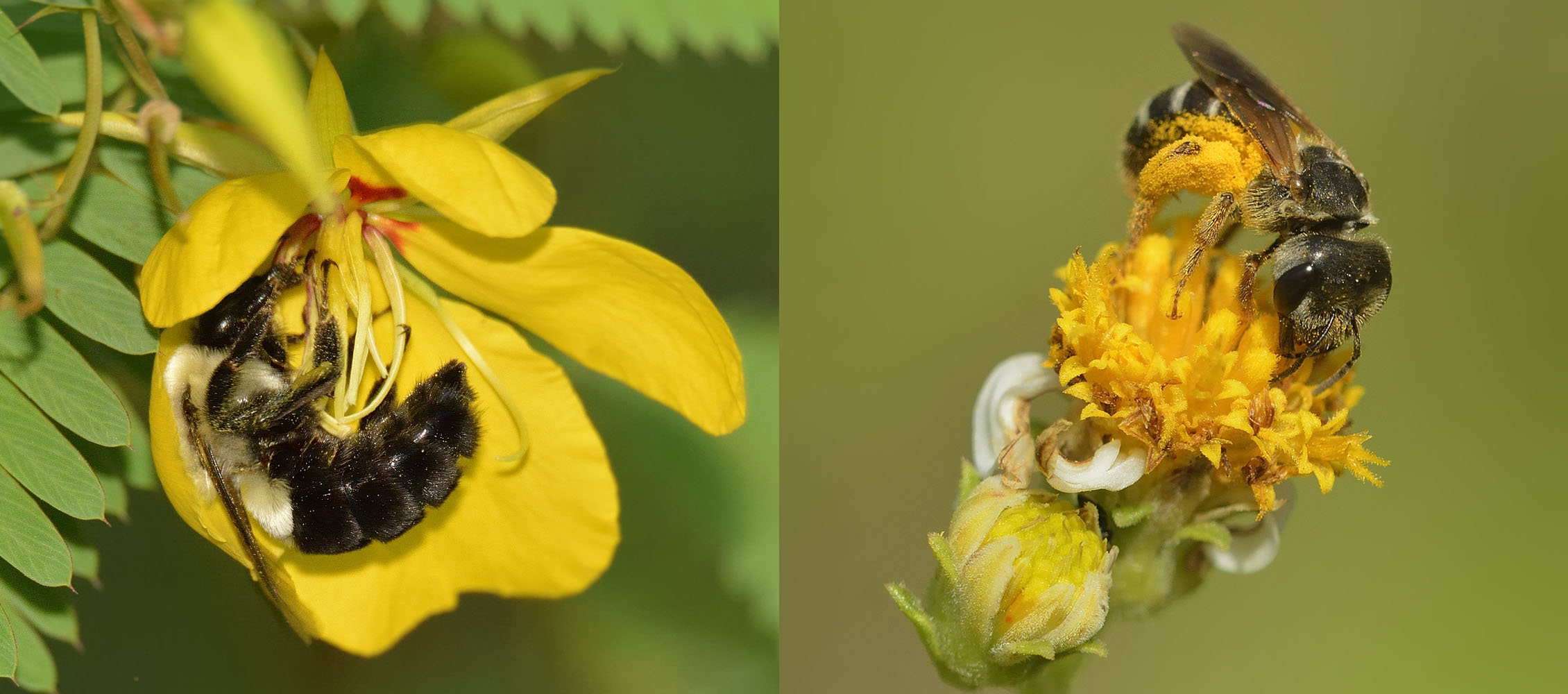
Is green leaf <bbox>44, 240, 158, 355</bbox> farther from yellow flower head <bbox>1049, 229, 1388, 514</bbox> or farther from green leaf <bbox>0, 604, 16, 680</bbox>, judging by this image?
yellow flower head <bbox>1049, 229, 1388, 514</bbox>

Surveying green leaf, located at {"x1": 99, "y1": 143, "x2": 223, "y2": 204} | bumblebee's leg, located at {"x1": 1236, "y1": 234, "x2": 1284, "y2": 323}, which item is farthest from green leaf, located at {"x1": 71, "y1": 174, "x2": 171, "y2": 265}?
bumblebee's leg, located at {"x1": 1236, "y1": 234, "x2": 1284, "y2": 323}

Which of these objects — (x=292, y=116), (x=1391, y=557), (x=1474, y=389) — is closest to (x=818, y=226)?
(x=292, y=116)

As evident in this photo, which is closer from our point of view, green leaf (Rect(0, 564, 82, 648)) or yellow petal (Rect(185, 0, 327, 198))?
yellow petal (Rect(185, 0, 327, 198))

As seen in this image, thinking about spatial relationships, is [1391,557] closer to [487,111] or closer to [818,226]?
[818,226]

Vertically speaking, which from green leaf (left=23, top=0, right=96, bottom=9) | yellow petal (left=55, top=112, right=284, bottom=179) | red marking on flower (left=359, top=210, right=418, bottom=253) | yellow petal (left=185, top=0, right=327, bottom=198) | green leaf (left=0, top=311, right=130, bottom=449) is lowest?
green leaf (left=0, top=311, right=130, bottom=449)

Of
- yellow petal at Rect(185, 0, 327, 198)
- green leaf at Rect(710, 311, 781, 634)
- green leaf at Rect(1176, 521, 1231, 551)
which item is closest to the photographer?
yellow petal at Rect(185, 0, 327, 198)

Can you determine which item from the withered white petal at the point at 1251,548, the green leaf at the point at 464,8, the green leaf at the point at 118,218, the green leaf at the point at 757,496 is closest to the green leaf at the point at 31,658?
the green leaf at the point at 118,218

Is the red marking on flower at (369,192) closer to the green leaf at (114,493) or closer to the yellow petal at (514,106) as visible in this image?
the yellow petal at (514,106)
